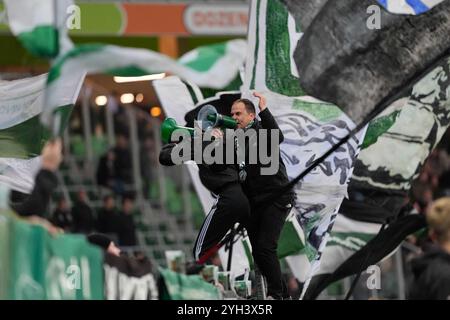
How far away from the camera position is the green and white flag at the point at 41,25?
28.2 feet

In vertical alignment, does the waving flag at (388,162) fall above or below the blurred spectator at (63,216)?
above

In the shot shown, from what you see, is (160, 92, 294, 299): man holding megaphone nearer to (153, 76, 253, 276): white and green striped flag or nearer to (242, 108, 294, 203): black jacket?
(242, 108, 294, 203): black jacket

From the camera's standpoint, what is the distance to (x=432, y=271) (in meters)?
8.07

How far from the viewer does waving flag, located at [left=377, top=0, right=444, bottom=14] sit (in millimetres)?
11367

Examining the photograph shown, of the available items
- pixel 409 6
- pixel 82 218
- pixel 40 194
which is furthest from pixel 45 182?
pixel 82 218

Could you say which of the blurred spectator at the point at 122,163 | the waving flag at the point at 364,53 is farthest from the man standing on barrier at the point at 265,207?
the blurred spectator at the point at 122,163

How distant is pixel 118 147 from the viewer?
2077 centimetres

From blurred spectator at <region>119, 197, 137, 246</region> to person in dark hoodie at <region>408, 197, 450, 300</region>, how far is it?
10.5 meters

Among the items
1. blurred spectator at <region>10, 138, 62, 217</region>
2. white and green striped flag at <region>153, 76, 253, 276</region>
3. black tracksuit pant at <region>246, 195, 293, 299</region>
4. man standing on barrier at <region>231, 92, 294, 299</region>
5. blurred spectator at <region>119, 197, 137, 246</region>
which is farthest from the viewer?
blurred spectator at <region>119, 197, 137, 246</region>

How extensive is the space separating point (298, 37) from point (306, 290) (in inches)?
85.1

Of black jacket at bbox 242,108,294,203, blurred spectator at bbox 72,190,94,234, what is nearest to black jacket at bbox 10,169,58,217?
black jacket at bbox 242,108,294,203

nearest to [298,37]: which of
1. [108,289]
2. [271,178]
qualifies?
[271,178]

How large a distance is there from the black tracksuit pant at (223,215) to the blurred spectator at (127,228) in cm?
805

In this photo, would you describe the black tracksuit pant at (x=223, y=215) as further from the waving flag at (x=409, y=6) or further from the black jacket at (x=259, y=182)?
the waving flag at (x=409, y=6)
